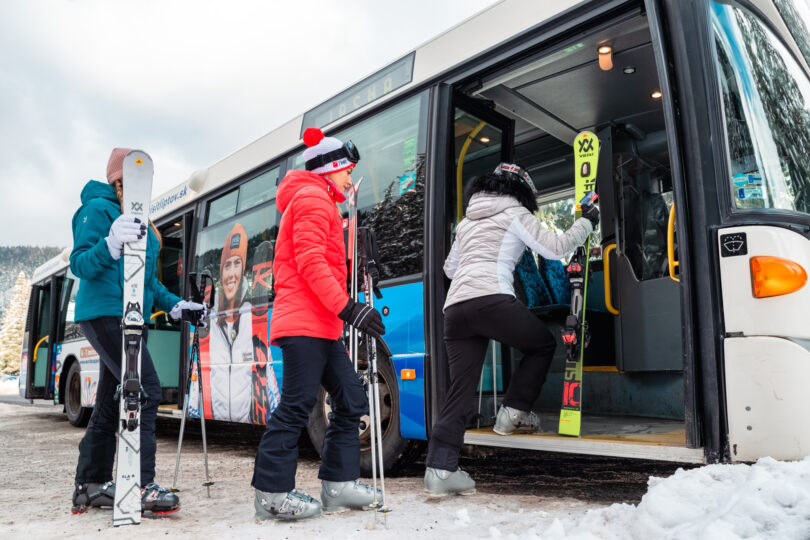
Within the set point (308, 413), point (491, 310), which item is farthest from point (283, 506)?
point (491, 310)

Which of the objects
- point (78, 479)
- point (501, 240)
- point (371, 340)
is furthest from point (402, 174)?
point (78, 479)

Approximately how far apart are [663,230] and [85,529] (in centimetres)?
444

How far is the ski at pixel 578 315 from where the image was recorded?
3.69m

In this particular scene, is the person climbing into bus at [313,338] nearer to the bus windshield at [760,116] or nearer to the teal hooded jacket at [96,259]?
the teal hooded jacket at [96,259]

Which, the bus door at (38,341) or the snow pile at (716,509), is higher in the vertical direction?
the bus door at (38,341)

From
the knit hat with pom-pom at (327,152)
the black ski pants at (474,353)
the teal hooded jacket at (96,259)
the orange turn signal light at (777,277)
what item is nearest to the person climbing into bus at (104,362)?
the teal hooded jacket at (96,259)

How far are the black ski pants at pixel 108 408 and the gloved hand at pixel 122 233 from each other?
384mm

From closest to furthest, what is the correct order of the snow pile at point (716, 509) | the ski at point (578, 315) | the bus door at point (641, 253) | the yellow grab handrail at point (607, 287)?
the snow pile at point (716, 509) → the ski at point (578, 315) → the bus door at point (641, 253) → the yellow grab handrail at point (607, 287)

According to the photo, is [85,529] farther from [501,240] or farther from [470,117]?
[470,117]

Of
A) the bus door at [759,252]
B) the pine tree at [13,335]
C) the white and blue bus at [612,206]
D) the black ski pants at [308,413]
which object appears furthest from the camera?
the pine tree at [13,335]

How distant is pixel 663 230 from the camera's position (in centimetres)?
524

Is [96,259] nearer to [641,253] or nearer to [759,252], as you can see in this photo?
[759,252]

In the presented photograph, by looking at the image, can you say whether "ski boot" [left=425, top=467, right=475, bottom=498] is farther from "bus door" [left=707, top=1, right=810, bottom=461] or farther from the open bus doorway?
the open bus doorway

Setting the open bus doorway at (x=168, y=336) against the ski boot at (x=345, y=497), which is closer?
the ski boot at (x=345, y=497)
